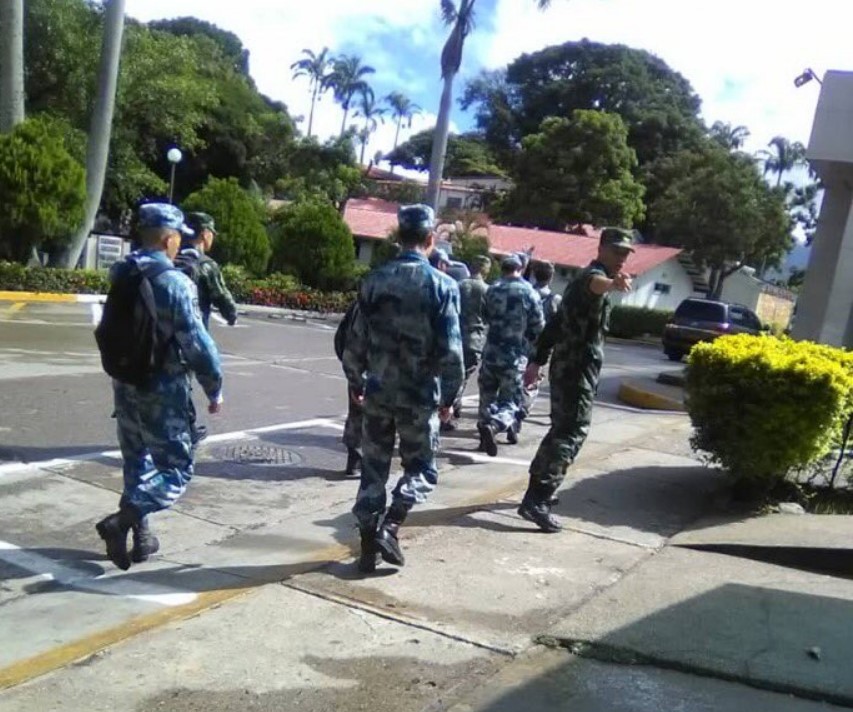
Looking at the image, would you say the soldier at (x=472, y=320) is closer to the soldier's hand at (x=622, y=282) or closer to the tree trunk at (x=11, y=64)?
the soldier's hand at (x=622, y=282)

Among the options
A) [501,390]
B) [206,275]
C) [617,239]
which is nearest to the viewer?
[617,239]

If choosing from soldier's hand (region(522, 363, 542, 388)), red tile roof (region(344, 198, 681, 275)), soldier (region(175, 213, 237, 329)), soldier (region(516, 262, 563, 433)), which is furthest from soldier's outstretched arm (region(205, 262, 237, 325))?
red tile roof (region(344, 198, 681, 275))

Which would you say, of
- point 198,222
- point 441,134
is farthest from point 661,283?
point 198,222

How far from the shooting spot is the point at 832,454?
6941 mm

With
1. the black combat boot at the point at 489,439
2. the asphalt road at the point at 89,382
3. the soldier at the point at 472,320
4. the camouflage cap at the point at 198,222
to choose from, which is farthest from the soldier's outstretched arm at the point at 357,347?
the soldier at the point at 472,320

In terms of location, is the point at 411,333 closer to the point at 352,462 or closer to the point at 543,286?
the point at 352,462

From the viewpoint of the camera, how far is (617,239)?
18.6 ft

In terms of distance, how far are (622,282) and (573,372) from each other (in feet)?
2.16

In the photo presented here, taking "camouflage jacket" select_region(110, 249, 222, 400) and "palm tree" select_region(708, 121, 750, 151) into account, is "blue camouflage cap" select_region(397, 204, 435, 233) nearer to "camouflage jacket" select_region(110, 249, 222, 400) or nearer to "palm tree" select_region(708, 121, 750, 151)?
"camouflage jacket" select_region(110, 249, 222, 400)

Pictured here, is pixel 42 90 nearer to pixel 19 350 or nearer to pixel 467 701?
pixel 19 350

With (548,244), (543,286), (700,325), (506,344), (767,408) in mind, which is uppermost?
(548,244)

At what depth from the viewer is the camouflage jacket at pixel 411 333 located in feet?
15.5

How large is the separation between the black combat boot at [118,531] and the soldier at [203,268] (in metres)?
2.44

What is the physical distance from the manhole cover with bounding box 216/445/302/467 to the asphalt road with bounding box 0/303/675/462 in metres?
0.72
